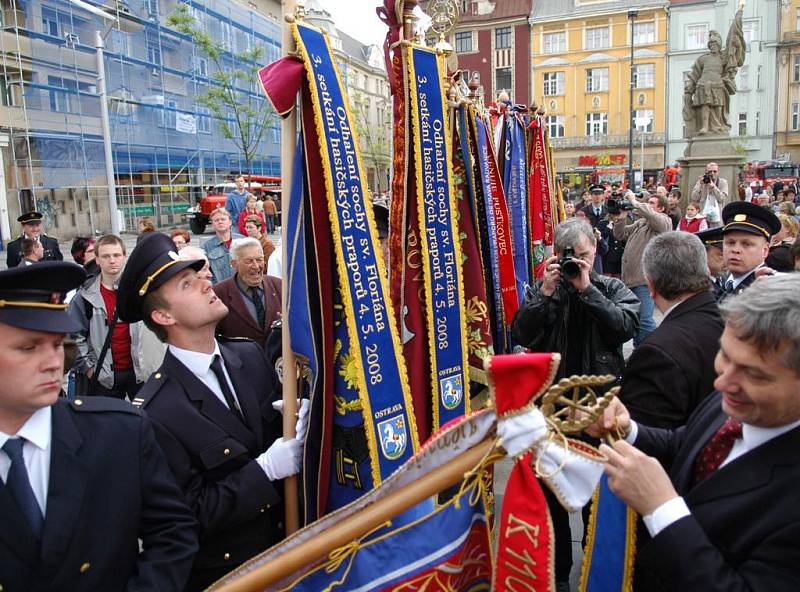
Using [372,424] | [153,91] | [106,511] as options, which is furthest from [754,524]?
[153,91]

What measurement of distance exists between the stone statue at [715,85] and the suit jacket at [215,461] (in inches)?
559

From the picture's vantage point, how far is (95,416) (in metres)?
1.85

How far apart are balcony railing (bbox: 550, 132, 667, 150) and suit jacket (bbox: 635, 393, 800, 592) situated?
47.9 metres

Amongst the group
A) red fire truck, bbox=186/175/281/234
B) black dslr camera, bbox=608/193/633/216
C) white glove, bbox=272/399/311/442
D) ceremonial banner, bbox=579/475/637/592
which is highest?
red fire truck, bbox=186/175/281/234

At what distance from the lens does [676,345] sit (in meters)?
2.33

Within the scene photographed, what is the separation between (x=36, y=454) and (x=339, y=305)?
1152 mm

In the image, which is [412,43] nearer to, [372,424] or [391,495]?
[372,424]

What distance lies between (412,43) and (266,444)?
2035 mm

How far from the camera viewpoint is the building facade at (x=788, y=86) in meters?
44.4

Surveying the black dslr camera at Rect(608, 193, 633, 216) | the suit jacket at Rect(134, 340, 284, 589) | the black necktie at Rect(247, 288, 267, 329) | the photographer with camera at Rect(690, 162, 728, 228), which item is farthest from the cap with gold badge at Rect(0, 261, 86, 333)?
the photographer with camera at Rect(690, 162, 728, 228)

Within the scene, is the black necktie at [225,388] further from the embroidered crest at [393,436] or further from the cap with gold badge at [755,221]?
the cap with gold badge at [755,221]

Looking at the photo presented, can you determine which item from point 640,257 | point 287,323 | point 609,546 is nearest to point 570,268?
point 287,323

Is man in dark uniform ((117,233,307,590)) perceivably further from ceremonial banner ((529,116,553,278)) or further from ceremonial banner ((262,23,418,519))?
ceremonial banner ((529,116,553,278))

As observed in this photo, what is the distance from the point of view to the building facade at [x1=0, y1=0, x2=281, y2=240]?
65.3 feet
